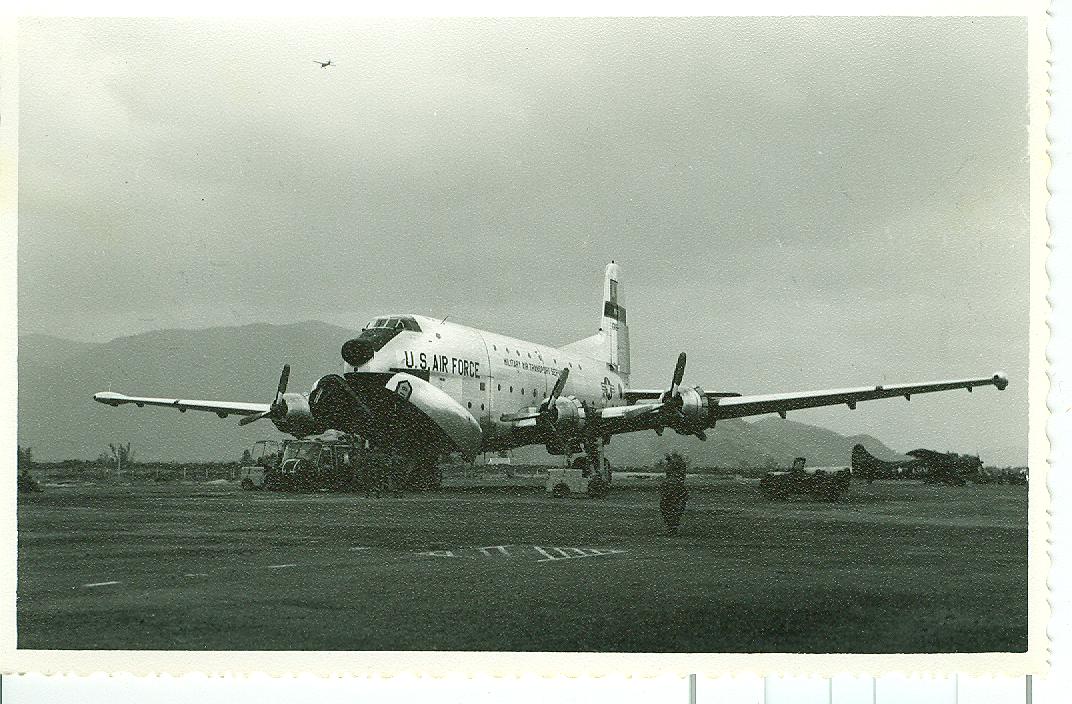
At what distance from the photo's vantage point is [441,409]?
580 inches

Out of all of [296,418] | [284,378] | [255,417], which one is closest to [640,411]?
[296,418]

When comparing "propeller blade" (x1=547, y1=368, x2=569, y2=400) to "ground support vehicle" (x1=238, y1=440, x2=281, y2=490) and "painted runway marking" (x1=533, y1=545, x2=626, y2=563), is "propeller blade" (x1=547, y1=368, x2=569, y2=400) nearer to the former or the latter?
"ground support vehicle" (x1=238, y1=440, x2=281, y2=490)

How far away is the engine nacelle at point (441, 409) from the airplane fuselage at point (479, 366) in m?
0.20

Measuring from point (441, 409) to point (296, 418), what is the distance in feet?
8.44

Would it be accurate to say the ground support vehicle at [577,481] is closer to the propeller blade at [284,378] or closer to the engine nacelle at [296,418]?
the engine nacelle at [296,418]

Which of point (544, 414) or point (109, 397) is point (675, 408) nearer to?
point (544, 414)

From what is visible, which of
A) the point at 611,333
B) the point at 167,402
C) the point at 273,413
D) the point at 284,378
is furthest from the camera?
the point at 273,413

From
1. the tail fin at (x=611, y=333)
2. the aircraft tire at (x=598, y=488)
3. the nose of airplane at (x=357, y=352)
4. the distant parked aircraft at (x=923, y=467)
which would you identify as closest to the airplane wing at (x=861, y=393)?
the distant parked aircraft at (x=923, y=467)

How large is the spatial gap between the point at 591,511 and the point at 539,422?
4.90 metres

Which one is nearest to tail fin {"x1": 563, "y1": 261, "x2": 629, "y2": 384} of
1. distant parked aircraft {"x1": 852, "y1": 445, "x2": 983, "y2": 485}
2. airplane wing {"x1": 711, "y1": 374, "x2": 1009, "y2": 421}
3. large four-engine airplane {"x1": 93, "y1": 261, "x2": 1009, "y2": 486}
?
large four-engine airplane {"x1": 93, "y1": 261, "x2": 1009, "y2": 486}

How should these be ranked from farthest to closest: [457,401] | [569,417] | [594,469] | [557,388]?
[557,388], [569,417], [594,469], [457,401]

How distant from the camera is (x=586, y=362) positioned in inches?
774
